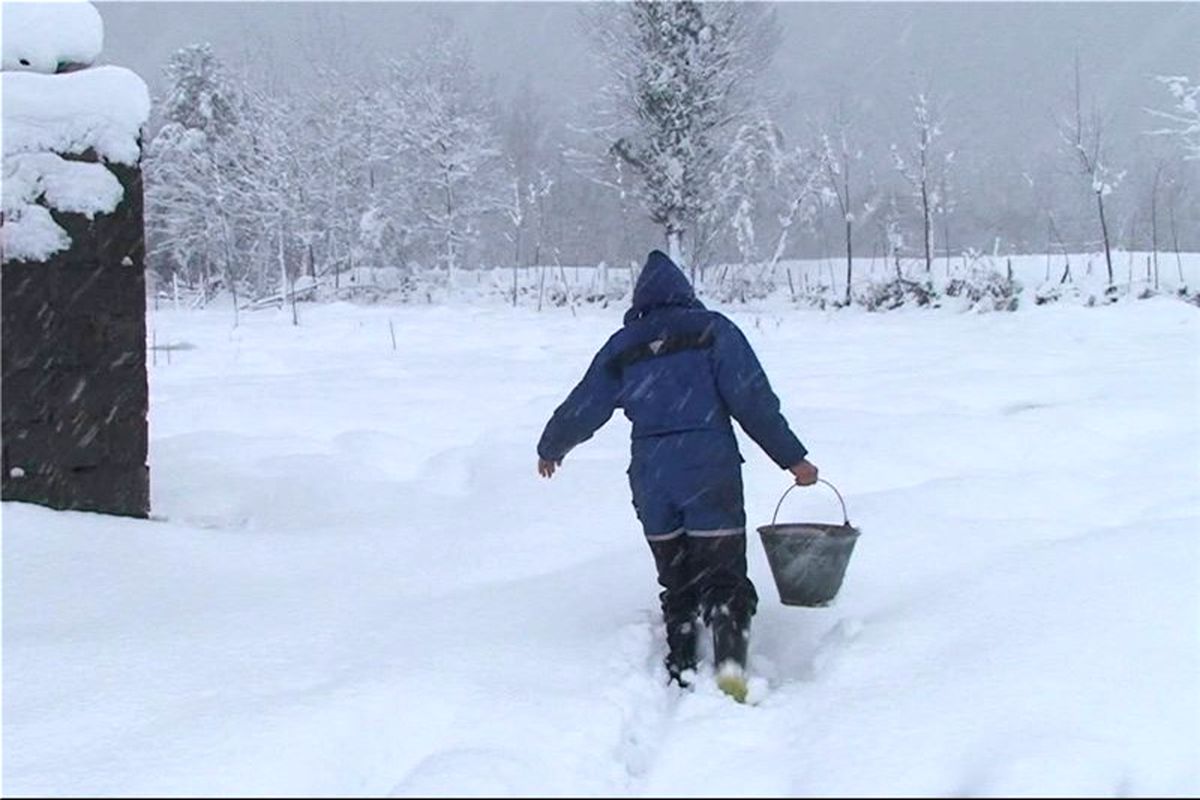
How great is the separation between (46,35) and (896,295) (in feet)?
52.9

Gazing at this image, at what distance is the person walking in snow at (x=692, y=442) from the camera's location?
147 inches

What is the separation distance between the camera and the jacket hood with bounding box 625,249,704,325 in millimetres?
3881

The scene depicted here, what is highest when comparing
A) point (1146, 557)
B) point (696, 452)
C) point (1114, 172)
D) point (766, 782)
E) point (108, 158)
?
point (1114, 172)

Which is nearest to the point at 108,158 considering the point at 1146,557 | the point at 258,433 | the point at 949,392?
the point at 258,433

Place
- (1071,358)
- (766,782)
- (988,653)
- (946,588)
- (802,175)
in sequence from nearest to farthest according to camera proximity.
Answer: (766,782), (988,653), (946,588), (1071,358), (802,175)

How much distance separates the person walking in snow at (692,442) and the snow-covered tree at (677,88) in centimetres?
2010

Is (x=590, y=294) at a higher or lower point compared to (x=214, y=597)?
higher

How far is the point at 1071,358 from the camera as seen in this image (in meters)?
10.4

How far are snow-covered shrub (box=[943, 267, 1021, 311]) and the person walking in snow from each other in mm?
13185

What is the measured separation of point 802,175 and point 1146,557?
22442mm

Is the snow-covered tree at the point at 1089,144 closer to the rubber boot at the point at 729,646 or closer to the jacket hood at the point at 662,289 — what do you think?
the jacket hood at the point at 662,289

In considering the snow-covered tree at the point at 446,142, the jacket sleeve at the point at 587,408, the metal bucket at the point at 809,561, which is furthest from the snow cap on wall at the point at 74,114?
the snow-covered tree at the point at 446,142

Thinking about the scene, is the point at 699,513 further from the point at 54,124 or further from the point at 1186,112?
the point at 1186,112

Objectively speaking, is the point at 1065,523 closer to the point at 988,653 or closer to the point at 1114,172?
the point at 988,653
